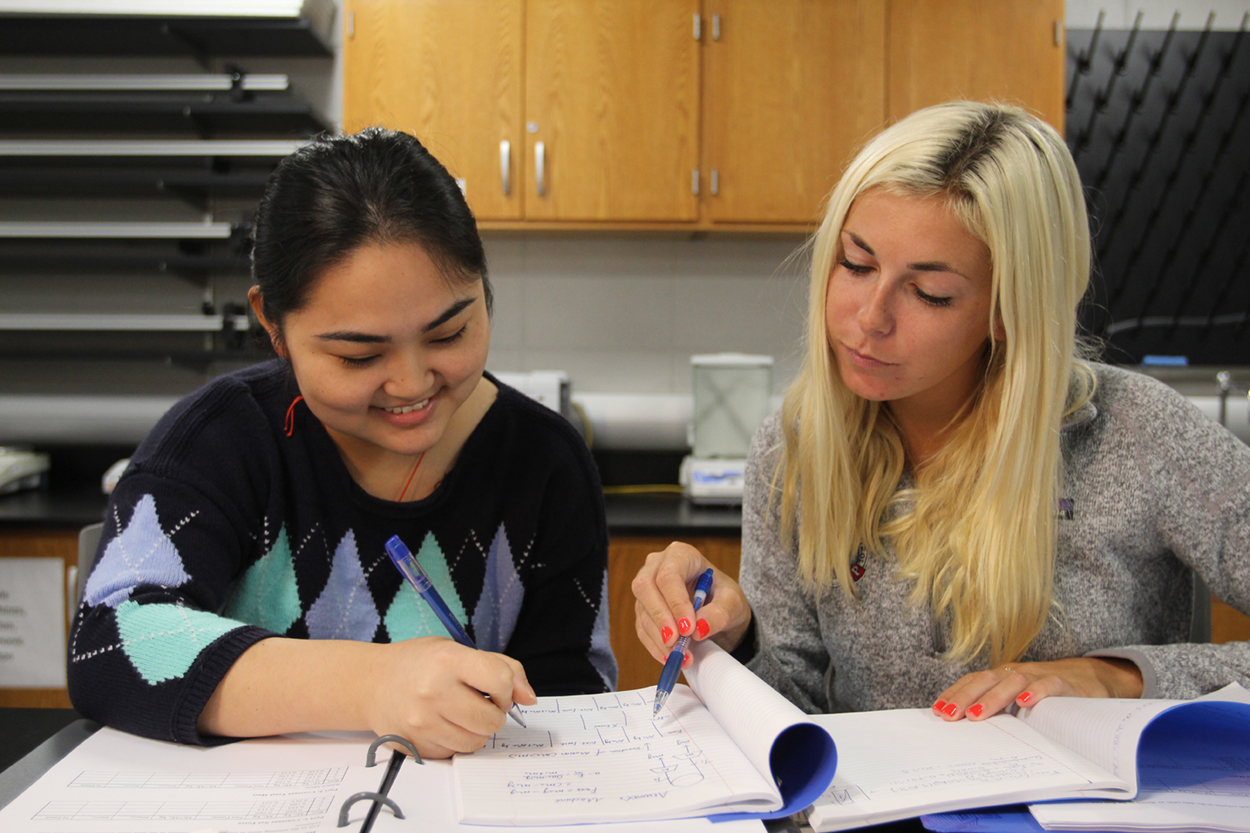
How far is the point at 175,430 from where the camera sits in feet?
3.15

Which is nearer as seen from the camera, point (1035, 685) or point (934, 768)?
point (934, 768)

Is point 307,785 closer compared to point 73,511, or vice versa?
point 307,785

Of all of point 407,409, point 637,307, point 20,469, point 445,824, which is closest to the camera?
point 445,824


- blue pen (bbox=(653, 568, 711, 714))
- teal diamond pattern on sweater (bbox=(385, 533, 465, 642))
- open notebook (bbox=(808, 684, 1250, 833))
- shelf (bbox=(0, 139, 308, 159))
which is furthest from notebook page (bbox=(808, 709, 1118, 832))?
shelf (bbox=(0, 139, 308, 159))

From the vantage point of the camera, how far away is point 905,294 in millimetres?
984

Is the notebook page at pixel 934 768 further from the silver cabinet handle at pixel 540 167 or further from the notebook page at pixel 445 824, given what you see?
the silver cabinet handle at pixel 540 167

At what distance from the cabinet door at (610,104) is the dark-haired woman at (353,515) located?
1366 mm

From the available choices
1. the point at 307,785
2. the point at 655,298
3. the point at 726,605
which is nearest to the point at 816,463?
the point at 726,605

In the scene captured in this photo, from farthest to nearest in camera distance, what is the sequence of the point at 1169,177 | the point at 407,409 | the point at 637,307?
the point at 637,307, the point at 1169,177, the point at 407,409

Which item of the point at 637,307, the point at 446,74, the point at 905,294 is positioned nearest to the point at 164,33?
the point at 446,74

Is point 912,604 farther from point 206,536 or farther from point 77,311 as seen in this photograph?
point 77,311

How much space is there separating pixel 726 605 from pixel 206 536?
55cm

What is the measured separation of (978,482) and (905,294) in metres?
0.24

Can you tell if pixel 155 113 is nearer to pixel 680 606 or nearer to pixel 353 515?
pixel 353 515
